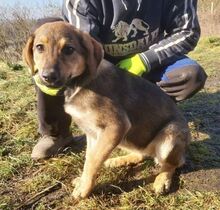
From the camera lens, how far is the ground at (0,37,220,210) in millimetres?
3283

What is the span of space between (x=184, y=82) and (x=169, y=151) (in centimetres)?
105

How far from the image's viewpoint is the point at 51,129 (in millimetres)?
4141

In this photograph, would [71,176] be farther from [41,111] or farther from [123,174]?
[41,111]

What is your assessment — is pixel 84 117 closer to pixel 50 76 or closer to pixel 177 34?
pixel 50 76

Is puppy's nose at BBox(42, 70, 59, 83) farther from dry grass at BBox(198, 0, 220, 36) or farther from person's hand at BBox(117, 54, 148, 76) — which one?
dry grass at BBox(198, 0, 220, 36)

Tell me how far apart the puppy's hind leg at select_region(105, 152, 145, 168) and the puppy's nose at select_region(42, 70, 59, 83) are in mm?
1251

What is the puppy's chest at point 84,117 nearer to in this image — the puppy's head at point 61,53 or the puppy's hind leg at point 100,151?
the puppy's hind leg at point 100,151

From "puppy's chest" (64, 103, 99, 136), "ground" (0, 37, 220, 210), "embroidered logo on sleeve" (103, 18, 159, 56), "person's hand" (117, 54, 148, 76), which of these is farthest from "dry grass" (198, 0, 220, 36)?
"puppy's chest" (64, 103, 99, 136)

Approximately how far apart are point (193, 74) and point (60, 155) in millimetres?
1530

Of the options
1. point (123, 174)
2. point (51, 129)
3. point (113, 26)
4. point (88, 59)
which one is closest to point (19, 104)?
point (51, 129)

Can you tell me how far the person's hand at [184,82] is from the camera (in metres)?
4.23

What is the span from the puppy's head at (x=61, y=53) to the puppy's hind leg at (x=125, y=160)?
988 mm

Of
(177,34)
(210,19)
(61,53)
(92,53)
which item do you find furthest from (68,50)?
(210,19)

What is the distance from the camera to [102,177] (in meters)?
3.64
